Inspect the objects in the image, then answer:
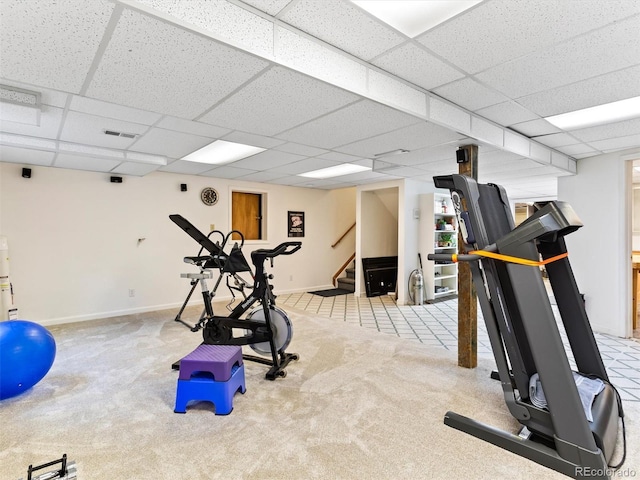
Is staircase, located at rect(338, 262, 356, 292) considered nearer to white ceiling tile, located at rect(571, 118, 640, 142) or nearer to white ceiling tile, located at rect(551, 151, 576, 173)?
white ceiling tile, located at rect(551, 151, 576, 173)

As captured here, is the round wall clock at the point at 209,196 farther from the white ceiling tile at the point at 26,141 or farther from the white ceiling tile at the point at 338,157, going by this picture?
the white ceiling tile at the point at 338,157

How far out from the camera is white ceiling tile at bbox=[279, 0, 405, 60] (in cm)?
169

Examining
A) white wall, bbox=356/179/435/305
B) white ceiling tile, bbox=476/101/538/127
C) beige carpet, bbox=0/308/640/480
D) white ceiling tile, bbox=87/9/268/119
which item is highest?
white ceiling tile, bbox=476/101/538/127

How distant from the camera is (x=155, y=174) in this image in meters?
5.73

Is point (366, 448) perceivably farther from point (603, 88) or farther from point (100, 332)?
point (100, 332)

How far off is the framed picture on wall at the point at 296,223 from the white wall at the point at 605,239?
4.77 meters

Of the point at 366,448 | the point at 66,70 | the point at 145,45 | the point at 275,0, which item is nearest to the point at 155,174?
the point at 66,70

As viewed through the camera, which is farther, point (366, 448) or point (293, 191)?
point (293, 191)

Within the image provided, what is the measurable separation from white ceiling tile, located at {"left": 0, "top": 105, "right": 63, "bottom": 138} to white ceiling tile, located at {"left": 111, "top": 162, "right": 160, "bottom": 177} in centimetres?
121

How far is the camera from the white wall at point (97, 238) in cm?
464

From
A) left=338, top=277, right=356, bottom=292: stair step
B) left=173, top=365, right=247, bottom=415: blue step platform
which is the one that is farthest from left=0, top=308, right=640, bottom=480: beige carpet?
left=338, top=277, right=356, bottom=292: stair step

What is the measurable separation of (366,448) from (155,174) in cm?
531

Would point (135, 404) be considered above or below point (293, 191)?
below

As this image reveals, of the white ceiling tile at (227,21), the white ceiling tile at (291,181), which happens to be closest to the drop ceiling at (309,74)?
the white ceiling tile at (227,21)
